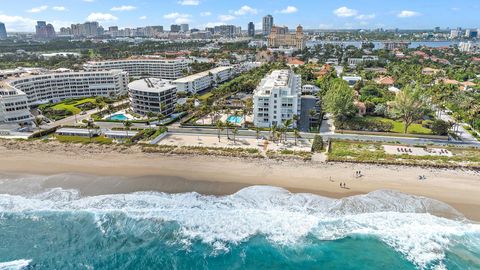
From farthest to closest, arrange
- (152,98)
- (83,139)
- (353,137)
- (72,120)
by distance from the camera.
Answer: (72,120)
(152,98)
(83,139)
(353,137)

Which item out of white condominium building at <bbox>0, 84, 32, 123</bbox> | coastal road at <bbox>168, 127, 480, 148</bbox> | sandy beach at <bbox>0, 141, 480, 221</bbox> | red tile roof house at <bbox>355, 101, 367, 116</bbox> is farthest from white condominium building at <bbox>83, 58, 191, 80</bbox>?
sandy beach at <bbox>0, 141, 480, 221</bbox>

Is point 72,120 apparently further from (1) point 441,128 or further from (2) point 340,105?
(1) point 441,128

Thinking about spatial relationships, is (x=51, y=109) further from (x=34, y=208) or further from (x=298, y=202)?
(x=298, y=202)

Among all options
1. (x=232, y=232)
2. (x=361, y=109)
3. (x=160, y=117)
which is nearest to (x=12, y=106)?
(x=160, y=117)

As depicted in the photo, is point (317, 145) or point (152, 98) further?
point (152, 98)

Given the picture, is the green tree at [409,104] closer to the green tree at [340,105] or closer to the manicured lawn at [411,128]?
the manicured lawn at [411,128]

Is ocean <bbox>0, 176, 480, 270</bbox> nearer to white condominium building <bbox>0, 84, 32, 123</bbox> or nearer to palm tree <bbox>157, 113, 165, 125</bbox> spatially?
palm tree <bbox>157, 113, 165, 125</bbox>

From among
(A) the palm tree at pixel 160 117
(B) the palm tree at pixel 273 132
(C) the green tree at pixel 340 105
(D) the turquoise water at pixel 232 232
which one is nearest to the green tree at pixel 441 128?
(C) the green tree at pixel 340 105
